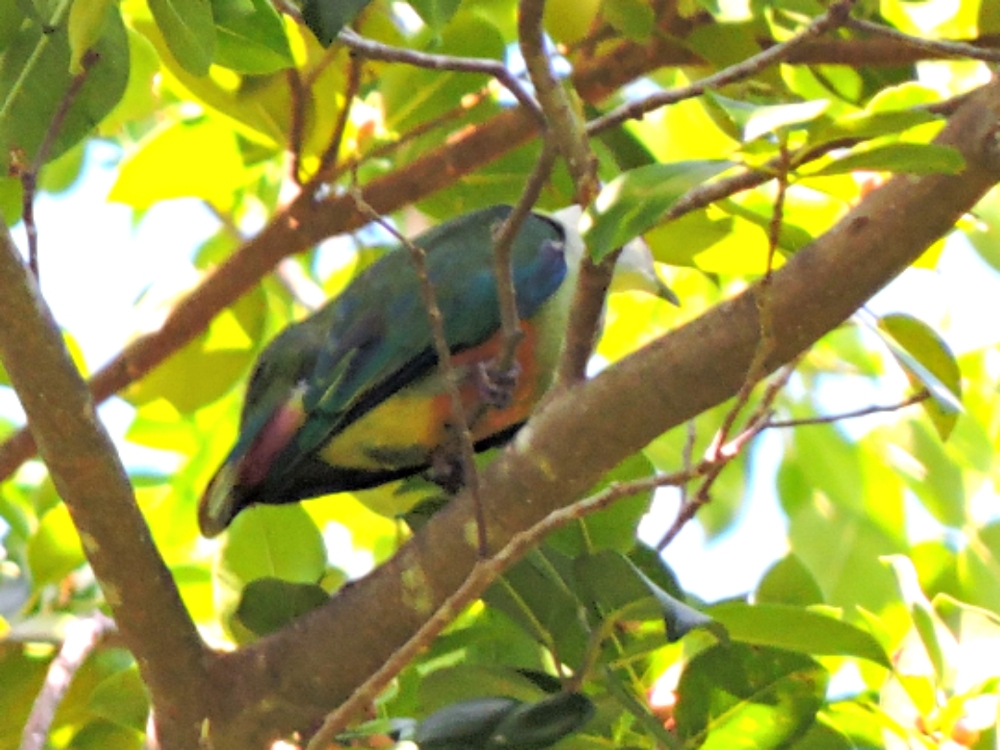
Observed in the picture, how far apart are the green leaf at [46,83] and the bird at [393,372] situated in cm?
48

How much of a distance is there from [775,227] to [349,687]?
2.17ft

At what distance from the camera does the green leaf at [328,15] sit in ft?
3.51

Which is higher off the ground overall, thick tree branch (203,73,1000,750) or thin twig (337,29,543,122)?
thin twig (337,29,543,122)

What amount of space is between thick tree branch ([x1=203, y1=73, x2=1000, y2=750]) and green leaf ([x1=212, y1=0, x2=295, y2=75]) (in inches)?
22.3

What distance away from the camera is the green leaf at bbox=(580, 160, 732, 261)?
92 cm

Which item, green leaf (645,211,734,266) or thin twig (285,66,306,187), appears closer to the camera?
green leaf (645,211,734,266)

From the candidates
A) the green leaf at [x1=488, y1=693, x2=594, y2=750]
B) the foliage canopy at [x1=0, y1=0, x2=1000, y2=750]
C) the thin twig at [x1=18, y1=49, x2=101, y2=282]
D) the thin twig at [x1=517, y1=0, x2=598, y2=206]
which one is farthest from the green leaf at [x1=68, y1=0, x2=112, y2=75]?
the green leaf at [x1=488, y1=693, x2=594, y2=750]

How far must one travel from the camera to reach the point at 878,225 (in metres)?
1.15

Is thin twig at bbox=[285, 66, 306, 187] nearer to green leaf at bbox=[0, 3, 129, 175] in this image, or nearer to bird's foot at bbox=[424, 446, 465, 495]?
green leaf at bbox=[0, 3, 129, 175]

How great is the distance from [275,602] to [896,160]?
2.84 feet

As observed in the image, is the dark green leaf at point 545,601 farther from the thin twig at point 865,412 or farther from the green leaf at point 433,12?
the green leaf at point 433,12

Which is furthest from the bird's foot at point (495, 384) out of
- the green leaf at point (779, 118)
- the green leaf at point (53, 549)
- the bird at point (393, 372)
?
the green leaf at point (779, 118)

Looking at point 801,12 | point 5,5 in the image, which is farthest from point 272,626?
point 801,12

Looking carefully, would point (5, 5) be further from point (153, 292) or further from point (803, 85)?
point (803, 85)
